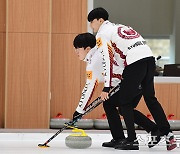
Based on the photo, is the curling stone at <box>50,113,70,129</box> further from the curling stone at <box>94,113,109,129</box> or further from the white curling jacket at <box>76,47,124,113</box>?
the white curling jacket at <box>76,47,124,113</box>

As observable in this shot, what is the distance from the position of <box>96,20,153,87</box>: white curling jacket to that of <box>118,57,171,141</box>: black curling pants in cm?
7

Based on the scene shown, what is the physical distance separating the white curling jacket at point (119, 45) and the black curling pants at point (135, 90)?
0.07 meters

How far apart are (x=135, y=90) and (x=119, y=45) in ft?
1.26

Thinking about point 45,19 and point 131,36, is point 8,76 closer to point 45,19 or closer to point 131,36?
point 45,19

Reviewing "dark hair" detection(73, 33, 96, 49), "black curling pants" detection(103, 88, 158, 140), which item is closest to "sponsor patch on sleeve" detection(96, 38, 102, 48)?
"dark hair" detection(73, 33, 96, 49)

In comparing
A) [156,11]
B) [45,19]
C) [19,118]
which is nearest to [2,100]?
[19,118]

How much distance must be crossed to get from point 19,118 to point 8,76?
0.57 meters

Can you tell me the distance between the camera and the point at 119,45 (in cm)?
406

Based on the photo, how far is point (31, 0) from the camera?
6.59 meters

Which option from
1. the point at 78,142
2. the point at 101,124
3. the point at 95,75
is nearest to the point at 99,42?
the point at 95,75

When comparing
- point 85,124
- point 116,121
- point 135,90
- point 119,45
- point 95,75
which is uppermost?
point 119,45

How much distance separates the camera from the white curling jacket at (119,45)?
157 inches

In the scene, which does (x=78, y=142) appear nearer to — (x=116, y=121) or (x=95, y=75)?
(x=116, y=121)

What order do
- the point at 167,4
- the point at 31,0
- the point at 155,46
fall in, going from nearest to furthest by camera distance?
the point at 31,0, the point at 167,4, the point at 155,46
